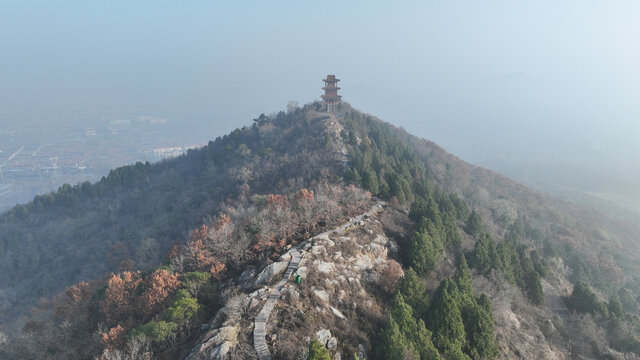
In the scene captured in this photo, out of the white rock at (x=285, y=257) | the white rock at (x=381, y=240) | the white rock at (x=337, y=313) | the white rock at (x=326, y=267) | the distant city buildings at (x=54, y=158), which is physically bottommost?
the distant city buildings at (x=54, y=158)

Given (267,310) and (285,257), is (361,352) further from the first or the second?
(285,257)

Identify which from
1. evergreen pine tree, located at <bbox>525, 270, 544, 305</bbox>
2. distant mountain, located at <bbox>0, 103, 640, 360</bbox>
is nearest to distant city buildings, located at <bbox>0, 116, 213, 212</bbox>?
distant mountain, located at <bbox>0, 103, 640, 360</bbox>

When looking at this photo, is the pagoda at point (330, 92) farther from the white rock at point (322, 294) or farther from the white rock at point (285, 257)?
the white rock at point (322, 294)

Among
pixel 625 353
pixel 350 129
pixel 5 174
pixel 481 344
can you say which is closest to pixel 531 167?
pixel 350 129

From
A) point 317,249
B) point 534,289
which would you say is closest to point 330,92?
point 534,289

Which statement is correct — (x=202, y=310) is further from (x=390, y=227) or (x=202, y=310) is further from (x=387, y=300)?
(x=390, y=227)

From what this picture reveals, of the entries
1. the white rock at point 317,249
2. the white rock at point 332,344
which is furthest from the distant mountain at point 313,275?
the white rock at point 317,249
